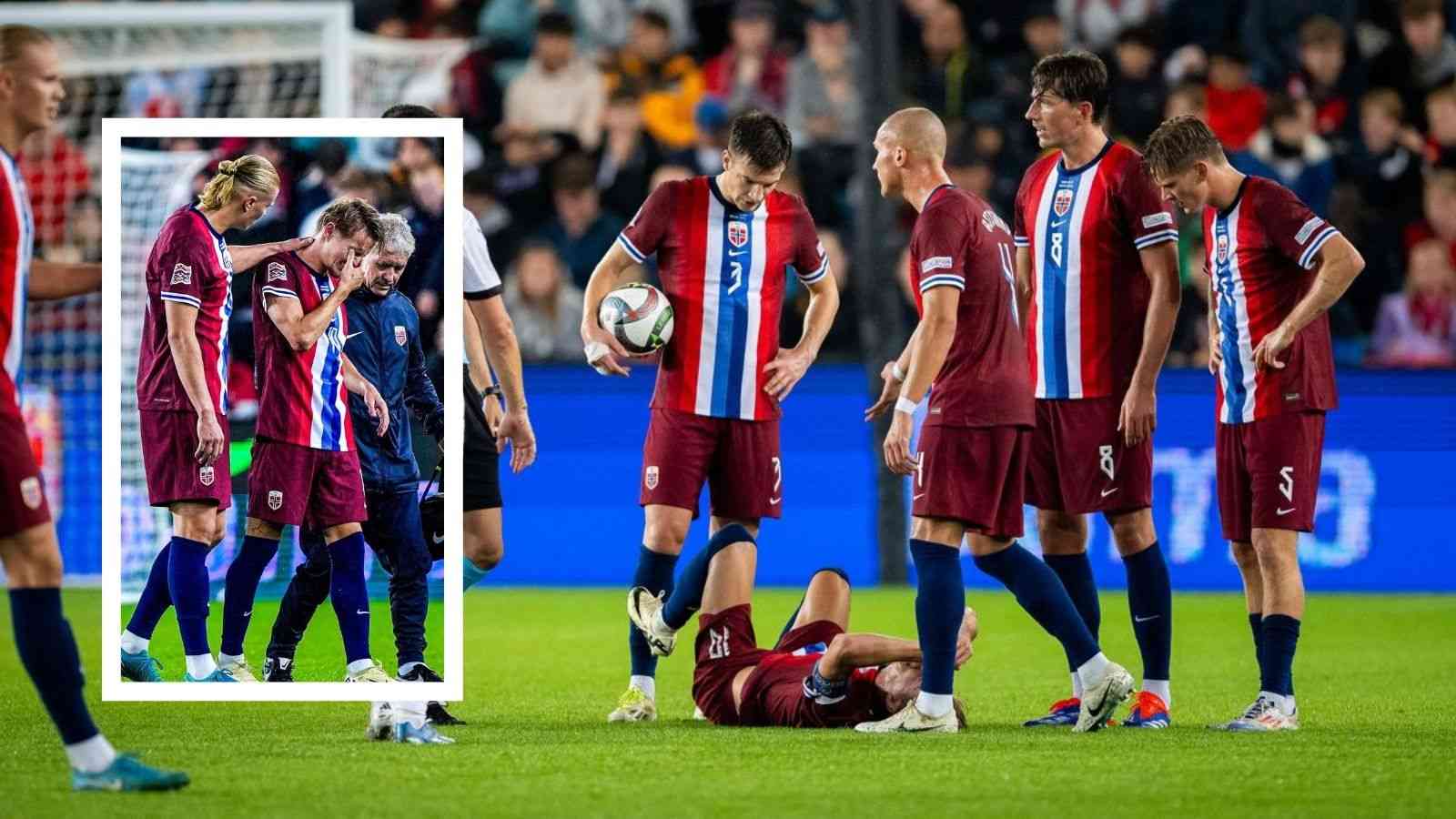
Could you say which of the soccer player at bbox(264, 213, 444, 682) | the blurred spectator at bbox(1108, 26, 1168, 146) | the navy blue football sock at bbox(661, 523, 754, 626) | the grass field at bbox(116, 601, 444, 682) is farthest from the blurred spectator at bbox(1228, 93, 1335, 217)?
the grass field at bbox(116, 601, 444, 682)

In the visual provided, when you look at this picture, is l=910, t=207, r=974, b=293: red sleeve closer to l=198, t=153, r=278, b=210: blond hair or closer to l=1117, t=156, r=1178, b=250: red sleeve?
l=1117, t=156, r=1178, b=250: red sleeve

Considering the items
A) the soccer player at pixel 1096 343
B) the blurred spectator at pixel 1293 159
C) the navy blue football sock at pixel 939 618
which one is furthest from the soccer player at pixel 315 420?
the blurred spectator at pixel 1293 159

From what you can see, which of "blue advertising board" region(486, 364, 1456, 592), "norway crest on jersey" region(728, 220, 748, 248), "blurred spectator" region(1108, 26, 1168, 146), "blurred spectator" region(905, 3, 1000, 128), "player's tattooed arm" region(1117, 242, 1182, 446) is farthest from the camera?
"blurred spectator" region(905, 3, 1000, 128)

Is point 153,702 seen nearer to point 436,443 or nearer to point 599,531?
point 436,443

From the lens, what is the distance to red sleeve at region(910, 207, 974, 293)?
21.9 feet

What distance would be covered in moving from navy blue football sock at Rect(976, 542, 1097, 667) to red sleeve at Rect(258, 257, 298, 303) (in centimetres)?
238

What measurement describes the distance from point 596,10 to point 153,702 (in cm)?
1130

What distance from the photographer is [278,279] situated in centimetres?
639

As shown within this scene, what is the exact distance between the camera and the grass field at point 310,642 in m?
6.29

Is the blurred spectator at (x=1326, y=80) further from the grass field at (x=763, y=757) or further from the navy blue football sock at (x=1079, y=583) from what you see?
the navy blue football sock at (x=1079, y=583)

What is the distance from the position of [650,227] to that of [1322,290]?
2429mm

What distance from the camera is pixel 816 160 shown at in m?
16.2

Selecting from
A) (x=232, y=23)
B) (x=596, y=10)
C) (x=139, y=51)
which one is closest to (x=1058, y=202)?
(x=232, y=23)

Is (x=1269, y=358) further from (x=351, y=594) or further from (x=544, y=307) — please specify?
(x=544, y=307)
